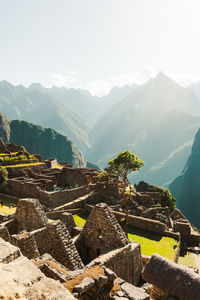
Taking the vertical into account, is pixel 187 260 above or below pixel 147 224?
→ below

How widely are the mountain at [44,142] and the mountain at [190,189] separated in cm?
7464

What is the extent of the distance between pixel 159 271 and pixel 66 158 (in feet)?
520

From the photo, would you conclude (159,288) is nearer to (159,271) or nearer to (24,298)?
(159,271)

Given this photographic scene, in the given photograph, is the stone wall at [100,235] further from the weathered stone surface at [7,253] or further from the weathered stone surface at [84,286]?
the weathered stone surface at [7,253]

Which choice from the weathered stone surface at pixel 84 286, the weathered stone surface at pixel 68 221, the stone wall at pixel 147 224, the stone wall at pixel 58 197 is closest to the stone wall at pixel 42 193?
the stone wall at pixel 58 197

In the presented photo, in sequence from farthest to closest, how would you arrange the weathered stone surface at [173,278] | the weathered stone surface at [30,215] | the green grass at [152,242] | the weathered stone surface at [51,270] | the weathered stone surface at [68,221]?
the green grass at [152,242] → the weathered stone surface at [68,221] → the weathered stone surface at [30,215] → the weathered stone surface at [51,270] → the weathered stone surface at [173,278]

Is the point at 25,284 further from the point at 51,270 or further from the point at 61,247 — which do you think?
the point at 61,247

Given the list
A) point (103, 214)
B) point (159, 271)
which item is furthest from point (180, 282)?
point (103, 214)

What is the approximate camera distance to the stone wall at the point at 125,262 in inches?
286

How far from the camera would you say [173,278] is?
17.6 ft

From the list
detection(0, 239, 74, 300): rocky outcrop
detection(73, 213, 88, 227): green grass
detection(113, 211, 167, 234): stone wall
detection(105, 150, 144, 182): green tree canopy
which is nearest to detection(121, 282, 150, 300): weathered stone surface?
detection(0, 239, 74, 300): rocky outcrop

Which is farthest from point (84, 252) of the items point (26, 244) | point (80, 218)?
point (80, 218)

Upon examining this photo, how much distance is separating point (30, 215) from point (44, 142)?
164391 mm

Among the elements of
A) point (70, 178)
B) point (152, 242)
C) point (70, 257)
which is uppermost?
point (70, 178)
